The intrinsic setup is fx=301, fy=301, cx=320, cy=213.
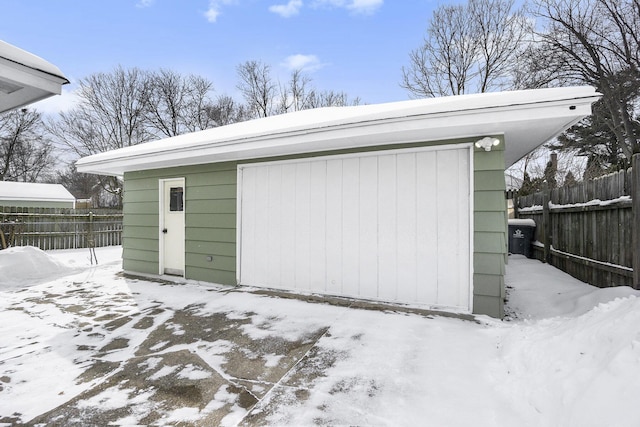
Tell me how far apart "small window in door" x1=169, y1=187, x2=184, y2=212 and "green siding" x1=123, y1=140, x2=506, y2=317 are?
23 centimetres

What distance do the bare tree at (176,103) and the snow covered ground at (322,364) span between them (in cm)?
1833

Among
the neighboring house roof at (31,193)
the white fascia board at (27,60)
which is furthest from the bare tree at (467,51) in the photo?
Result: the neighboring house roof at (31,193)

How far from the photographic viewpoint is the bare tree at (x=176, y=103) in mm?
19828

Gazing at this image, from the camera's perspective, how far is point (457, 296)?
364 cm

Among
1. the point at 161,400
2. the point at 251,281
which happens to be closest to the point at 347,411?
the point at 161,400

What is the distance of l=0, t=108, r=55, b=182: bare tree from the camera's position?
20266 millimetres

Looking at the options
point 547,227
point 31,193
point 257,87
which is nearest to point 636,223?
point 547,227

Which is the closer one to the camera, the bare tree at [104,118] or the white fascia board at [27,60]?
the white fascia board at [27,60]

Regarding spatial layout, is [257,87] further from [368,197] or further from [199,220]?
[368,197]

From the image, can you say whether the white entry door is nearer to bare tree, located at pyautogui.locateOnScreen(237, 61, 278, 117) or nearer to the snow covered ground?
the snow covered ground

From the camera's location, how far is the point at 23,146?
21391 mm

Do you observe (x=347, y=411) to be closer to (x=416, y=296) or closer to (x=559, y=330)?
(x=559, y=330)

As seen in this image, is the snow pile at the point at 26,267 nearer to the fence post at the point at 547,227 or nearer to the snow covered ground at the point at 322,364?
the snow covered ground at the point at 322,364

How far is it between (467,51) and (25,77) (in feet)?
50.1
